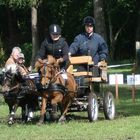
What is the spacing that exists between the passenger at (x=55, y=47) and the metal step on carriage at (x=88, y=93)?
2.05 feet

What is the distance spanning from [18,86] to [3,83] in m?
0.37

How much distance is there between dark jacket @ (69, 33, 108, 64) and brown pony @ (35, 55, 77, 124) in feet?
4.04

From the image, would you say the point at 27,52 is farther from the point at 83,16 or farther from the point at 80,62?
the point at 80,62

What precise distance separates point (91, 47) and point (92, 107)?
61.9 inches

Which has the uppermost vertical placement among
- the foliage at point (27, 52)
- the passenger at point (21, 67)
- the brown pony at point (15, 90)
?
the foliage at point (27, 52)

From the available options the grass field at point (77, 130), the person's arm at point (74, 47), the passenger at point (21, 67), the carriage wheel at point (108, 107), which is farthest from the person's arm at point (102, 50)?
the passenger at point (21, 67)

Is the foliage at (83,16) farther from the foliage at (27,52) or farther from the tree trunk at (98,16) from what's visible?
the tree trunk at (98,16)

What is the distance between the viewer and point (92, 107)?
47.8 ft

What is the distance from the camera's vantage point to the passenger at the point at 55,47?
14.2 meters

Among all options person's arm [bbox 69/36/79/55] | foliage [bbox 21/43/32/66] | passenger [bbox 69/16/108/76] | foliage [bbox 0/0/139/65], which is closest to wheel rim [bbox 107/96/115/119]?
passenger [bbox 69/16/108/76]

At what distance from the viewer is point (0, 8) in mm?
60875

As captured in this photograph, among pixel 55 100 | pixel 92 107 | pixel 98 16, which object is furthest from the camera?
pixel 98 16

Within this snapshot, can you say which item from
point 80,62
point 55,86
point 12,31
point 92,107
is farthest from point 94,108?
point 12,31

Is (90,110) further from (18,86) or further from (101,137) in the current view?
(101,137)
